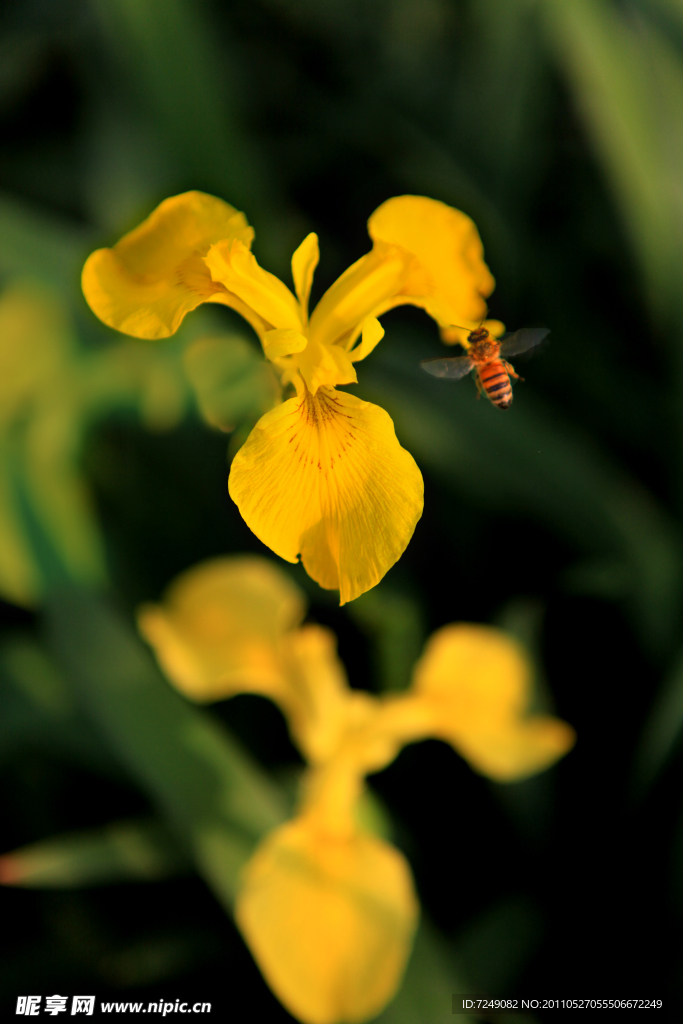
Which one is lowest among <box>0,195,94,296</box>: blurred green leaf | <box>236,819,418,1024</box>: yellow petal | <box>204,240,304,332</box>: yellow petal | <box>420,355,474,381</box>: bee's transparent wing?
<box>236,819,418,1024</box>: yellow petal

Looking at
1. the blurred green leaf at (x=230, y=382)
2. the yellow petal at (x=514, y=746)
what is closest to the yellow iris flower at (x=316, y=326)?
the blurred green leaf at (x=230, y=382)

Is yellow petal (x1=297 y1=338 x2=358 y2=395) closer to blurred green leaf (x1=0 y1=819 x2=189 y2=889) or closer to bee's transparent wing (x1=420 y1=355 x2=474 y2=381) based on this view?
bee's transparent wing (x1=420 y1=355 x2=474 y2=381)

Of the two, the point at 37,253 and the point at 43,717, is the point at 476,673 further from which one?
the point at 37,253

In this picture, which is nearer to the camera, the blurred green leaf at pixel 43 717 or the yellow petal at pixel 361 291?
the yellow petal at pixel 361 291

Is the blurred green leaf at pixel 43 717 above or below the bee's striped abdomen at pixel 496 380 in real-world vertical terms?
below

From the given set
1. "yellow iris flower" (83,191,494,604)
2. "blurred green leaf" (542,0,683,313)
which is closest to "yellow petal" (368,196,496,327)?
"yellow iris flower" (83,191,494,604)

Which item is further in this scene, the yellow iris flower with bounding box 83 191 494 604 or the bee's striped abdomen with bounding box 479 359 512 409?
the bee's striped abdomen with bounding box 479 359 512 409

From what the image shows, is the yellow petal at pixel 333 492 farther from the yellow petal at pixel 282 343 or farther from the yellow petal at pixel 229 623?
the yellow petal at pixel 229 623
